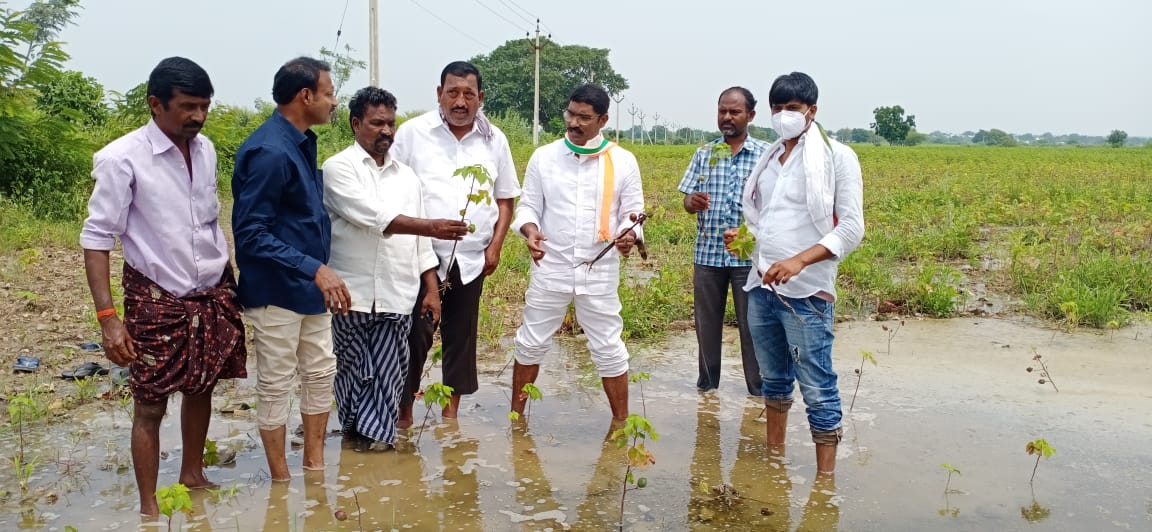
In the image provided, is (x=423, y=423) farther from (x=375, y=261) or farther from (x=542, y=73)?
(x=542, y=73)

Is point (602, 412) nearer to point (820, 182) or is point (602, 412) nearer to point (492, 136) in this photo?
point (492, 136)

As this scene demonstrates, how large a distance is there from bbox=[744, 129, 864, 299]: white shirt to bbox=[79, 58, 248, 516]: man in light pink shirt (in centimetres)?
222

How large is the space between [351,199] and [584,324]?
4.52 feet

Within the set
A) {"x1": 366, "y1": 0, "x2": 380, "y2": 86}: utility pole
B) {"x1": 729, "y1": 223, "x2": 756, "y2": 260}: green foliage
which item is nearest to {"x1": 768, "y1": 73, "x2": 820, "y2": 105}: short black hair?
{"x1": 729, "y1": 223, "x2": 756, "y2": 260}: green foliage

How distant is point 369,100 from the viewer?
3.89 meters

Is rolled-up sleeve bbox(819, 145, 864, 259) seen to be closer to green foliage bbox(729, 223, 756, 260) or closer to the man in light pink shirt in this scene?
green foliage bbox(729, 223, 756, 260)

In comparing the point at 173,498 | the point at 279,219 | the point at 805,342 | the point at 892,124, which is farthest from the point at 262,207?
the point at 892,124

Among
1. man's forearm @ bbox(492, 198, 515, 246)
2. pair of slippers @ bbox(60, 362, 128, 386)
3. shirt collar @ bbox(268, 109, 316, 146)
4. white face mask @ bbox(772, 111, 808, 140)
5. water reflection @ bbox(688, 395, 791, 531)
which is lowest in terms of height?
water reflection @ bbox(688, 395, 791, 531)

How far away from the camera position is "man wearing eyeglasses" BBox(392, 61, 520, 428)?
14.1 feet

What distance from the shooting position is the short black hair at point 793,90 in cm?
371

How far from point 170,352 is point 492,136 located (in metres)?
1.92

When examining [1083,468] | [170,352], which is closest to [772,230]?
[1083,468]

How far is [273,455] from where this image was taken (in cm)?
372

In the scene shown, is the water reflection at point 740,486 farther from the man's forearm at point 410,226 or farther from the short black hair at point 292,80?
the short black hair at point 292,80
